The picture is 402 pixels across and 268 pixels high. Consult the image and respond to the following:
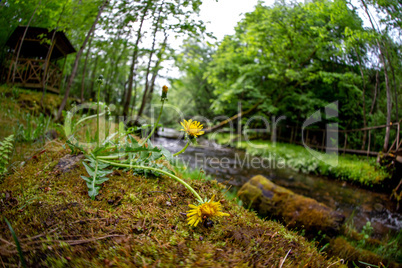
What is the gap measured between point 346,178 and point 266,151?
3.71 meters

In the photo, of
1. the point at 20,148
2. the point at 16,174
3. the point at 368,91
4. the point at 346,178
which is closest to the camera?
the point at 16,174

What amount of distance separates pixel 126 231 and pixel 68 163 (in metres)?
1.07

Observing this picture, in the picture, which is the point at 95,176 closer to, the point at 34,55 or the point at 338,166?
the point at 34,55

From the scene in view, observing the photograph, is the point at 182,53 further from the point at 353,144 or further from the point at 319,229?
the point at 353,144

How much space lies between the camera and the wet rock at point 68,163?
1.54m

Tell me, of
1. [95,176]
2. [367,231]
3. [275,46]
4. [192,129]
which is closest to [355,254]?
[367,231]

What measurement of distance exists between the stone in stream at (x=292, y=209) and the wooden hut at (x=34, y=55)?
3.61m

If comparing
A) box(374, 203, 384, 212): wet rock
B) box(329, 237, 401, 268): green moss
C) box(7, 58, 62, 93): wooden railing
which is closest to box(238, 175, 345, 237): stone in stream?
box(329, 237, 401, 268): green moss

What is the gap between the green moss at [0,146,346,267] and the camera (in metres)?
0.74

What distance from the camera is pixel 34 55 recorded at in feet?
19.4

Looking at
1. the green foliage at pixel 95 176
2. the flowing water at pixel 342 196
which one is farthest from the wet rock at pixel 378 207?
the green foliage at pixel 95 176

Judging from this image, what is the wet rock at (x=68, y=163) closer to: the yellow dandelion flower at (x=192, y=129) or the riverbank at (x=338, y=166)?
the yellow dandelion flower at (x=192, y=129)

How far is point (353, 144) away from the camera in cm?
769

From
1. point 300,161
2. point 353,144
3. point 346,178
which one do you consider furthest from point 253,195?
point 353,144
